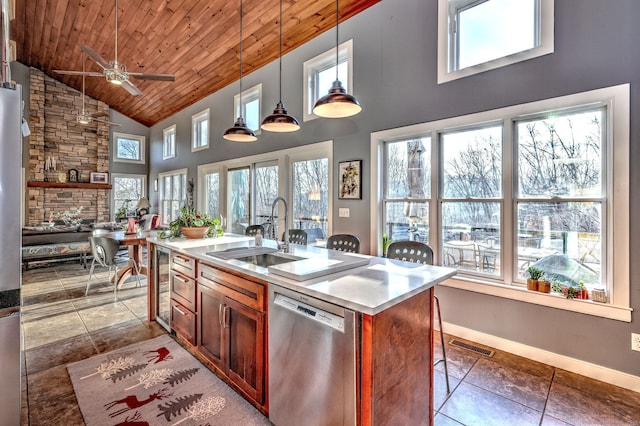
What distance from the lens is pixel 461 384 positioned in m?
2.21

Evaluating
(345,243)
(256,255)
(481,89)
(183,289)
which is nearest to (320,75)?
(481,89)

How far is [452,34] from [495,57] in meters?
0.53

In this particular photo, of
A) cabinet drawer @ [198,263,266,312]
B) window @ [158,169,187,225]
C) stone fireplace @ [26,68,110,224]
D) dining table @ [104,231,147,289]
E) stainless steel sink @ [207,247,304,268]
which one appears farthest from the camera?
window @ [158,169,187,225]

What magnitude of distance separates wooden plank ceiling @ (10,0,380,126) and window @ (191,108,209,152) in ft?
1.42

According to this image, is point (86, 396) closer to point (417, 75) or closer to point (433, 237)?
point (433, 237)

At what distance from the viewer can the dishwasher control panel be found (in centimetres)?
134

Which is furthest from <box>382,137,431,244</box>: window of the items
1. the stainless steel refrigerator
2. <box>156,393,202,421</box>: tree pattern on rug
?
the stainless steel refrigerator

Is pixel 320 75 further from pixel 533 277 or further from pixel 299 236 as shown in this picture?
pixel 533 277

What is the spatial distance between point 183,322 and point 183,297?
0.24 meters

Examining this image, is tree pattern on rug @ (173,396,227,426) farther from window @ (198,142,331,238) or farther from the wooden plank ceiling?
the wooden plank ceiling

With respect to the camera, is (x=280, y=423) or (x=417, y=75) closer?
(x=280, y=423)

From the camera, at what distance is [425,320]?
1.67m

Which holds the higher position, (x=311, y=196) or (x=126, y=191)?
(x=126, y=191)

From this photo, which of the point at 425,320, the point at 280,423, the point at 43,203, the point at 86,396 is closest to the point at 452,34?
the point at 425,320
